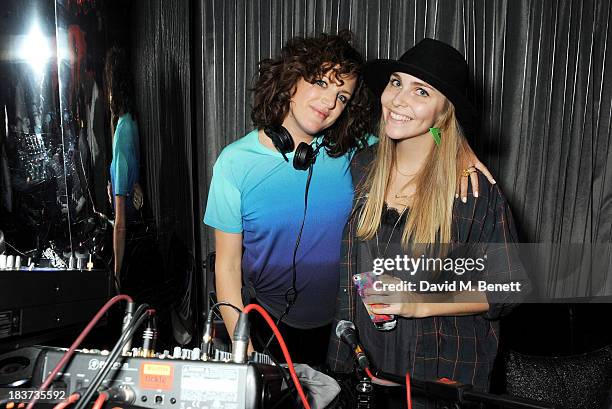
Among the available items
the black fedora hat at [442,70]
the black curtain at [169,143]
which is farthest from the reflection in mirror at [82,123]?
the black fedora hat at [442,70]

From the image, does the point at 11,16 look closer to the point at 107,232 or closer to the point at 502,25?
the point at 107,232

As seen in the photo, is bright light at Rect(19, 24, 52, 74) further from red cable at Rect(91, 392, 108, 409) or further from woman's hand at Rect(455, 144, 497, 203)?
woman's hand at Rect(455, 144, 497, 203)

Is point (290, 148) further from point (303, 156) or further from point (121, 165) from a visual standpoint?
point (121, 165)

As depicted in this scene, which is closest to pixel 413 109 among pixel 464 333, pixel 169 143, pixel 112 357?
pixel 464 333

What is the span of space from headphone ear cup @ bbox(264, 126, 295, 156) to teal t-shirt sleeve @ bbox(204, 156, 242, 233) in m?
0.18

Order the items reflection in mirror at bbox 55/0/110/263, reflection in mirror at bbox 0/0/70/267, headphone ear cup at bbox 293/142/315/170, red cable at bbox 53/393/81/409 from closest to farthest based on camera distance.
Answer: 1. red cable at bbox 53/393/81/409
2. reflection in mirror at bbox 0/0/70/267
3. reflection in mirror at bbox 55/0/110/263
4. headphone ear cup at bbox 293/142/315/170

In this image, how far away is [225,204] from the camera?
188 centimetres

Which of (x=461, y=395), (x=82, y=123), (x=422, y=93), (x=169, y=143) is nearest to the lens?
(x=461, y=395)

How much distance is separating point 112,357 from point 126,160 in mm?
1077

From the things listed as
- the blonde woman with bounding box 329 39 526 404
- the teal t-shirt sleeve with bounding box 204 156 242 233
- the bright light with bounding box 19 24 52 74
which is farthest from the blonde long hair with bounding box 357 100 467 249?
the bright light with bounding box 19 24 52 74

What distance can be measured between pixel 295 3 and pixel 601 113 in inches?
65.4

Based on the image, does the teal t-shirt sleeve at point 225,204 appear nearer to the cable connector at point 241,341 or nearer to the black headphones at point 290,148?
the black headphones at point 290,148

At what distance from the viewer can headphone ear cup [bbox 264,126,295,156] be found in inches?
73.0

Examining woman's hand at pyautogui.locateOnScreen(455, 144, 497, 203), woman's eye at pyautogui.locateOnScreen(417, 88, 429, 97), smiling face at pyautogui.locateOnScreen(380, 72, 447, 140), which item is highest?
woman's eye at pyautogui.locateOnScreen(417, 88, 429, 97)
